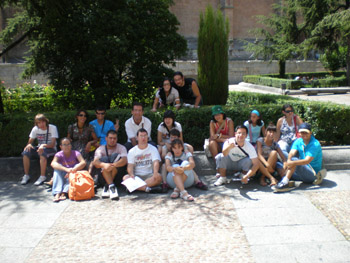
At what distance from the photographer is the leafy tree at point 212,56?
30.9 ft

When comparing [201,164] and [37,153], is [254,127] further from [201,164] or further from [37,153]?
[37,153]

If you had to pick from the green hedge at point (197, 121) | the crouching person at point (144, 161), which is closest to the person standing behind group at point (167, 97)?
the green hedge at point (197, 121)

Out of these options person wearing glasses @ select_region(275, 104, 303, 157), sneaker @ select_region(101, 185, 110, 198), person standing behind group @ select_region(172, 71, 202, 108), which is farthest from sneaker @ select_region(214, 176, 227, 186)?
person standing behind group @ select_region(172, 71, 202, 108)

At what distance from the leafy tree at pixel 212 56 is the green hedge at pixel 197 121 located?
1881mm

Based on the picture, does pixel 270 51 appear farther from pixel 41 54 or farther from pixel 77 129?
pixel 77 129

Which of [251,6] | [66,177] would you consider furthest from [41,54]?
[251,6]

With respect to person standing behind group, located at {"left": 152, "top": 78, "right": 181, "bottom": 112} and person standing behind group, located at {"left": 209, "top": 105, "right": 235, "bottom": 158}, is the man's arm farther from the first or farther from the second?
person standing behind group, located at {"left": 209, "top": 105, "right": 235, "bottom": 158}

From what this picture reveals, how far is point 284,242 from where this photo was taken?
3959 mm

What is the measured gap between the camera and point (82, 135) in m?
6.60

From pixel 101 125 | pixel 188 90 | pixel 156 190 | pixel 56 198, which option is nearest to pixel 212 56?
pixel 188 90

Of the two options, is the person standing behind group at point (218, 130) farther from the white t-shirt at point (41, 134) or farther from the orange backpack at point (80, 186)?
the white t-shirt at point (41, 134)

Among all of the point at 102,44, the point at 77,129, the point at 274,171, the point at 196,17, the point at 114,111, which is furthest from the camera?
the point at 196,17

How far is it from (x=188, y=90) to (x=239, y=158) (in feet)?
8.60

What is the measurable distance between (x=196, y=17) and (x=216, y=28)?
111 feet
